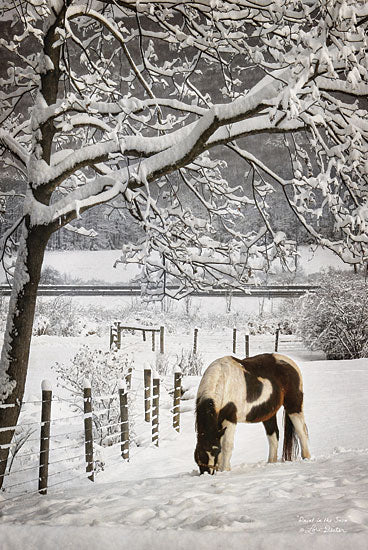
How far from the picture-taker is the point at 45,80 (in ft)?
15.6

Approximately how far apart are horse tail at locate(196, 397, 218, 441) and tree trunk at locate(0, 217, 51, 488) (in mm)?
1785

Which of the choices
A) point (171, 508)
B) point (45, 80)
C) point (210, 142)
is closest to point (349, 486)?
point (171, 508)

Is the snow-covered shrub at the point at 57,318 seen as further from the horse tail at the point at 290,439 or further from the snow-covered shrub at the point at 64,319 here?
the horse tail at the point at 290,439

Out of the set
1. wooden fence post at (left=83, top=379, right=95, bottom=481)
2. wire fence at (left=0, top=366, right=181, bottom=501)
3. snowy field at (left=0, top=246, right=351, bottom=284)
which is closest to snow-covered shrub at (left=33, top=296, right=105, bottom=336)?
snowy field at (left=0, top=246, right=351, bottom=284)

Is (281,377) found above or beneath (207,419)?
above

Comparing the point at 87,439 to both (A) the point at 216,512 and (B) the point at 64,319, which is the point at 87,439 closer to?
(A) the point at 216,512

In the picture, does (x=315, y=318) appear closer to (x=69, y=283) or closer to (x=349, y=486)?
(x=69, y=283)

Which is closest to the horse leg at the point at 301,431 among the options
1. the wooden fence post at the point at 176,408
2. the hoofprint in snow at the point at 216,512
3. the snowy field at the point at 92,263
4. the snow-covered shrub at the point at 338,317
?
the hoofprint in snow at the point at 216,512

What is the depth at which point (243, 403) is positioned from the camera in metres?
4.03

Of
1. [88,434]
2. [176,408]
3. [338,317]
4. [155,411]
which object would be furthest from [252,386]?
[338,317]

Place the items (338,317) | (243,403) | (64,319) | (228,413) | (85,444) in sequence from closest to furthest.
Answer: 1. (228,413)
2. (243,403)
3. (85,444)
4. (338,317)
5. (64,319)

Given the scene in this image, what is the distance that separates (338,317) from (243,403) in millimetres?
8536

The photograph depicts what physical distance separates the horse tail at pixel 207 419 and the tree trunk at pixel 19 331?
1.78 metres

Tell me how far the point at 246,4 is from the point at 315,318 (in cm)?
975
